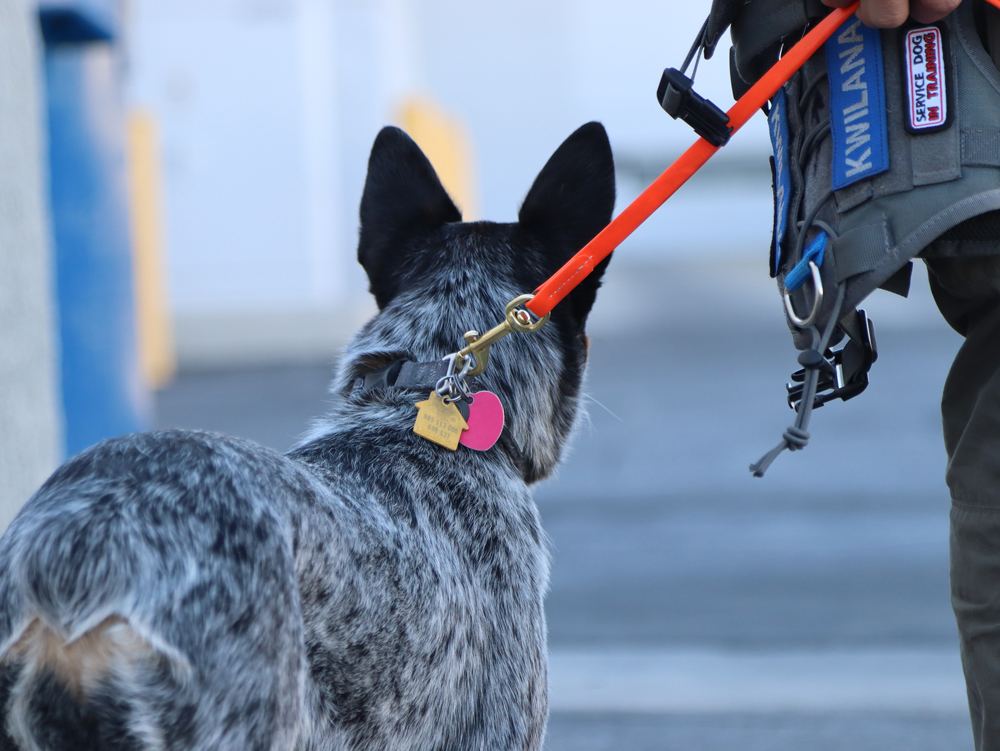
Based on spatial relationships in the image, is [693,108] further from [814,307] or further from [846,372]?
[846,372]

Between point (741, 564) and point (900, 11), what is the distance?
11.6 ft

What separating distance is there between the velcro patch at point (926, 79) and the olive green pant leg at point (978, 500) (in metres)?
0.26

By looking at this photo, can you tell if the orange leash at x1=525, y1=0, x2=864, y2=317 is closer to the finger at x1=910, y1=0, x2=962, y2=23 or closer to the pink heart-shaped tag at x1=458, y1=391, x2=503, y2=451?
the finger at x1=910, y1=0, x2=962, y2=23

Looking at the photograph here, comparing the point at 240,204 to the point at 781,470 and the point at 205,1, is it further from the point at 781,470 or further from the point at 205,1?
the point at 781,470

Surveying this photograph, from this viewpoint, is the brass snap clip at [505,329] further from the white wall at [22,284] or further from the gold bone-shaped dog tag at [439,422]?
the white wall at [22,284]

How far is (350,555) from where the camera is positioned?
148 centimetres

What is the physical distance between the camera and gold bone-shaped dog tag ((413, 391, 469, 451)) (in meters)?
1.90

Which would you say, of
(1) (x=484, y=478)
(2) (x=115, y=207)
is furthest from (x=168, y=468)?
(2) (x=115, y=207)

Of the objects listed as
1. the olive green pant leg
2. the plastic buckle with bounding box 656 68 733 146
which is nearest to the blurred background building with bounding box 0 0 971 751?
the olive green pant leg

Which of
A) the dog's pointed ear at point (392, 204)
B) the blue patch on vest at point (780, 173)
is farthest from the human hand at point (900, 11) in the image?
the dog's pointed ear at point (392, 204)

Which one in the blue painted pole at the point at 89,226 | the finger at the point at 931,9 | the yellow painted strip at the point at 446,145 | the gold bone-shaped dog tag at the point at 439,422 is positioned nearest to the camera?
Answer: the finger at the point at 931,9

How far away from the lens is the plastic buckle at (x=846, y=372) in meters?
1.73

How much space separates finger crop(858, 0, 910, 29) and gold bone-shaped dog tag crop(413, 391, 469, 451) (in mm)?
985

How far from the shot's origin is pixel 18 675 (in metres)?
1.23
